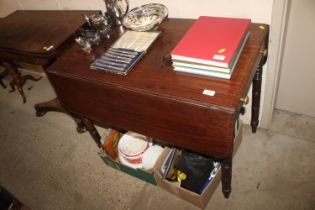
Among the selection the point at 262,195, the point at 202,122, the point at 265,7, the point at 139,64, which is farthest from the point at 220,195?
the point at 265,7

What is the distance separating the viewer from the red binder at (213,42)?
104 centimetres

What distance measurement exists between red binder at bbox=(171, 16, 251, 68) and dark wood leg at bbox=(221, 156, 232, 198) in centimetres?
45

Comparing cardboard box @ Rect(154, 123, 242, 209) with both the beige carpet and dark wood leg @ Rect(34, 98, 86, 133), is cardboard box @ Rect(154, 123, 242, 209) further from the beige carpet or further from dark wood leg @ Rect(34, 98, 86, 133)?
dark wood leg @ Rect(34, 98, 86, 133)

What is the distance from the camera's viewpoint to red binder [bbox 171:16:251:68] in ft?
3.43

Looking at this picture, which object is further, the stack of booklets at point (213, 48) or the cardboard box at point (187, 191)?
the cardboard box at point (187, 191)

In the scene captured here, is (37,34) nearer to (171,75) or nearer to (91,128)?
(91,128)

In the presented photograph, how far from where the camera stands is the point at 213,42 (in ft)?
3.68

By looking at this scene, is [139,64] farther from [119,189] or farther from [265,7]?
[119,189]

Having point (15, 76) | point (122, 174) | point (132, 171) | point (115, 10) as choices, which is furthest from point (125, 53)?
point (15, 76)

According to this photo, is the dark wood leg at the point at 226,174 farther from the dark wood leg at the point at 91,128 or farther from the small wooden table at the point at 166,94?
the dark wood leg at the point at 91,128

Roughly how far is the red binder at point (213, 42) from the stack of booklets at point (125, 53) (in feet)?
0.73

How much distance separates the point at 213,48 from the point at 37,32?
1230 millimetres

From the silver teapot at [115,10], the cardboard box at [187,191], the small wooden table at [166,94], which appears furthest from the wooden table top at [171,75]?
the cardboard box at [187,191]

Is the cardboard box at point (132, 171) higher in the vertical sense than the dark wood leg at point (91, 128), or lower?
lower
